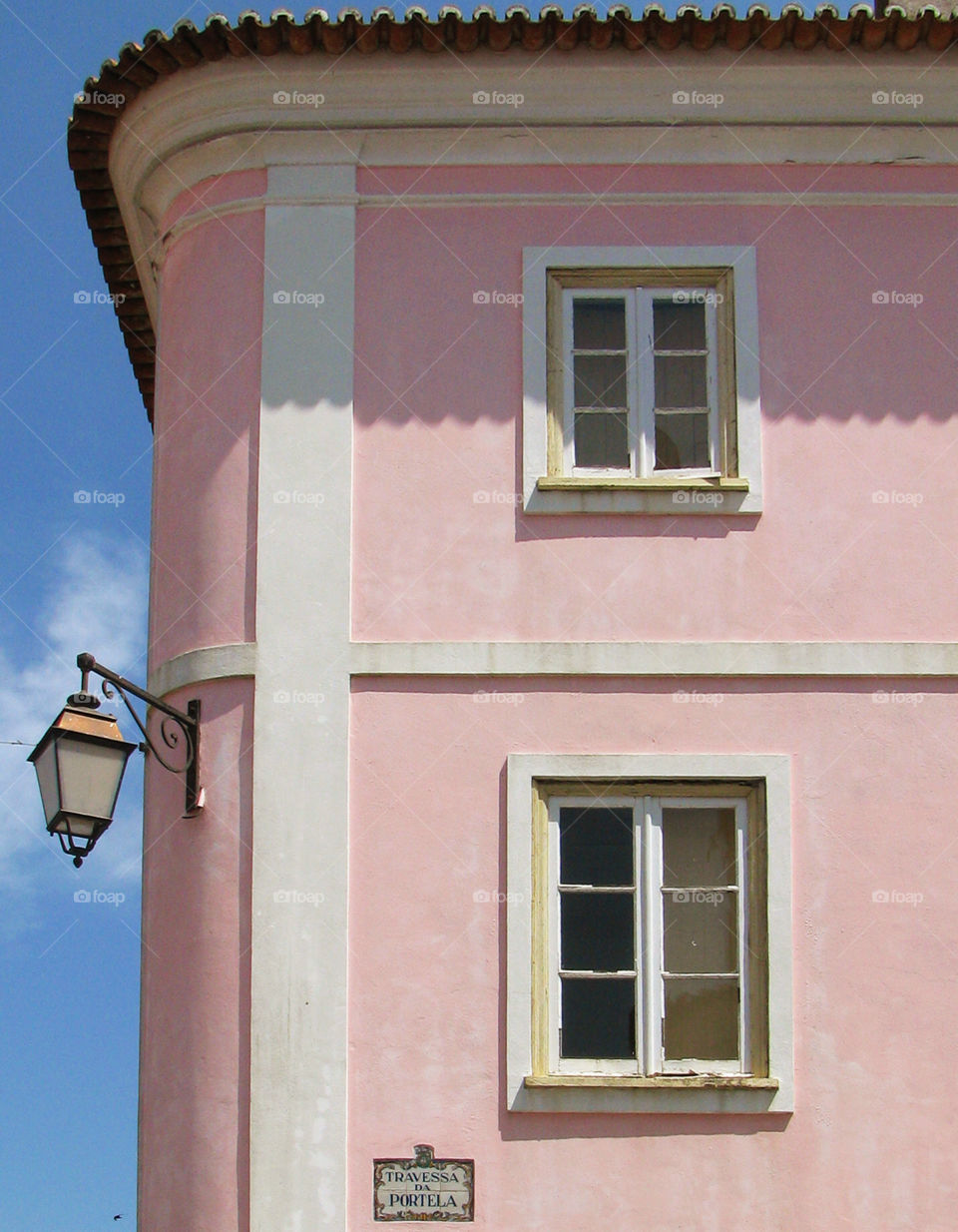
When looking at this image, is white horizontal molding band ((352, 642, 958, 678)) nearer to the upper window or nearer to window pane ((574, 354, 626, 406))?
the upper window

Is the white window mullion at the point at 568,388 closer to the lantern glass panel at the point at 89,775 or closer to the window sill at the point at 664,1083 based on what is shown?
the lantern glass panel at the point at 89,775

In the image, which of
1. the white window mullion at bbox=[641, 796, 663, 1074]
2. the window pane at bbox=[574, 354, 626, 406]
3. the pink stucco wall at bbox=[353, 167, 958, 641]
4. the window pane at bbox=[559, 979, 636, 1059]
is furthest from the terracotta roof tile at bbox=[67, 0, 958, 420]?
the window pane at bbox=[559, 979, 636, 1059]

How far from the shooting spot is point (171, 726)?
9859 millimetres

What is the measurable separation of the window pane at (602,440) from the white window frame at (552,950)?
1.63 metres

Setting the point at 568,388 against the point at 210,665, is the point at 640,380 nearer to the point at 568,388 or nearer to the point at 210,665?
the point at 568,388

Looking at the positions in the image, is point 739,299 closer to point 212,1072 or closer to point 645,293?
point 645,293

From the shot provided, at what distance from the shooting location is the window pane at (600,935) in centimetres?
930

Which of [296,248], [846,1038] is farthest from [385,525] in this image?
[846,1038]

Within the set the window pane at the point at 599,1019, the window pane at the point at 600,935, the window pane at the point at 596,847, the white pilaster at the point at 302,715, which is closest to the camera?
the white pilaster at the point at 302,715

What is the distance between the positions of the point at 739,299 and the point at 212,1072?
16.0 ft

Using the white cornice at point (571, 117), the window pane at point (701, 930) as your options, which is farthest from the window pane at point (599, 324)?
the window pane at point (701, 930)

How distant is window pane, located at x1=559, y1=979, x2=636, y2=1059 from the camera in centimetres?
920

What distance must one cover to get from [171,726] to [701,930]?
2907 millimetres

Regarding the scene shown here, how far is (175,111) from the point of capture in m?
10.6
